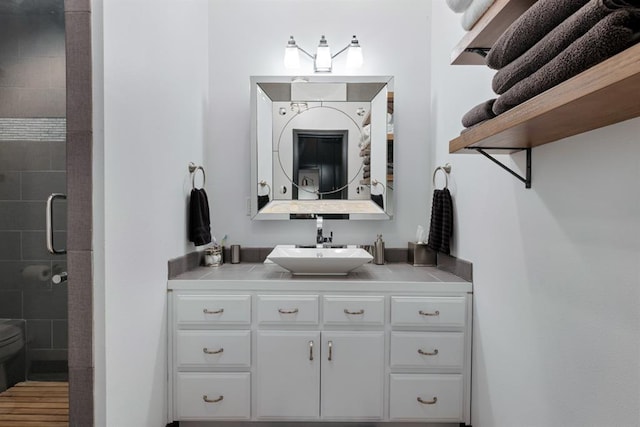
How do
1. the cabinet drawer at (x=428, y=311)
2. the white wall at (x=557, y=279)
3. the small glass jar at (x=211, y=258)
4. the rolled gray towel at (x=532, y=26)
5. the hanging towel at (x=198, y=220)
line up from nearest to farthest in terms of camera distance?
the rolled gray towel at (x=532, y=26)
the white wall at (x=557, y=279)
the cabinet drawer at (x=428, y=311)
the hanging towel at (x=198, y=220)
the small glass jar at (x=211, y=258)

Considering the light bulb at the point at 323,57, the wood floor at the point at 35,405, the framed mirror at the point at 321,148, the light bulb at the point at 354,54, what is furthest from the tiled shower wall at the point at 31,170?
the light bulb at the point at 354,54

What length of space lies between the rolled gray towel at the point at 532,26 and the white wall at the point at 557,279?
0.34m

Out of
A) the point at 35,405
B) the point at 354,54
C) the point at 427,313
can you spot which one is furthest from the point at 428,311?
the point at 35,405

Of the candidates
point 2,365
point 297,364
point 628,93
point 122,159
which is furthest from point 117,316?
point 628,93

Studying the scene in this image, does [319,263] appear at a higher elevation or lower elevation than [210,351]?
higher

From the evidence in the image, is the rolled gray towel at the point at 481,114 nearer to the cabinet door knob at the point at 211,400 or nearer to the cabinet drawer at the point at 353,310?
the cabinet drawer at the point at 353,310

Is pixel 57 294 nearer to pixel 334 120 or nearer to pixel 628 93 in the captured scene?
pixel 334 120

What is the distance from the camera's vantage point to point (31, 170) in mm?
2029

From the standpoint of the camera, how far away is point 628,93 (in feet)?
2.10

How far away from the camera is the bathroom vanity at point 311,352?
1826mm

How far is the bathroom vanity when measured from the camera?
1.83 meters

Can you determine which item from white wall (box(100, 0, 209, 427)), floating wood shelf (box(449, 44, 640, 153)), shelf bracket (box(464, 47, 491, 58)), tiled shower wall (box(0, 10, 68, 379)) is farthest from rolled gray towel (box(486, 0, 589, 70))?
tiled shower wall (box(0, 10, 68, 379))

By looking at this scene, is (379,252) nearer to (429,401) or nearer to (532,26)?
(429,401)

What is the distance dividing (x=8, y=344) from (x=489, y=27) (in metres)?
2.70
